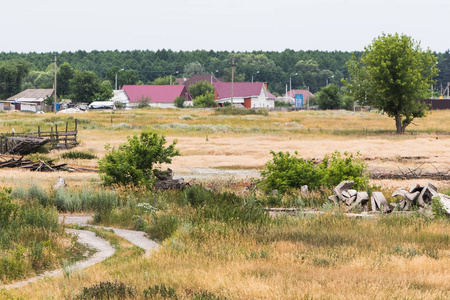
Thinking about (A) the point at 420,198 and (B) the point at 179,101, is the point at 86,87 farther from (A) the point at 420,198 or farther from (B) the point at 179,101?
(A) the point at 420,198

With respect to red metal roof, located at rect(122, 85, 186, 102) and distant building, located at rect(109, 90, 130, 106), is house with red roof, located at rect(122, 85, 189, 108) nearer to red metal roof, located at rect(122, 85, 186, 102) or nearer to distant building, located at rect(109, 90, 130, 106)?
red metal roof, located at rect(122, 85, 186, 102)

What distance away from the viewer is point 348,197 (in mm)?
18703

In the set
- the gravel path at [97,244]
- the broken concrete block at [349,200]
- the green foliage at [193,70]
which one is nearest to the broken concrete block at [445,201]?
the broken concrete block at [349,200]

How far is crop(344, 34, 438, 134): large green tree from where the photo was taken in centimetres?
5884

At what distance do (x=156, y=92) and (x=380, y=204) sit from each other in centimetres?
12017

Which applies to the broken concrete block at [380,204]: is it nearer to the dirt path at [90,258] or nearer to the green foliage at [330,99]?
the dirt path at [90,258]

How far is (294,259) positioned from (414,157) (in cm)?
3064

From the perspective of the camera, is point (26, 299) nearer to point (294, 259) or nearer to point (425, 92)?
point (294, 259)

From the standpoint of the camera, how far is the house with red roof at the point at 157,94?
433 feet

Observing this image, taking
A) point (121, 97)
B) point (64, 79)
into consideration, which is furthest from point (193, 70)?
point (64, 79)

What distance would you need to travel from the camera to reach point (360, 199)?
1831cm

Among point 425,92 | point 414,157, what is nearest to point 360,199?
point 414,157

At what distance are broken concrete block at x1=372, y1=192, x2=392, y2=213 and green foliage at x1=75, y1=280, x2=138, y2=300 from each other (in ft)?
32.5

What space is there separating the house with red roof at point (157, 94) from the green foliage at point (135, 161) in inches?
4214
